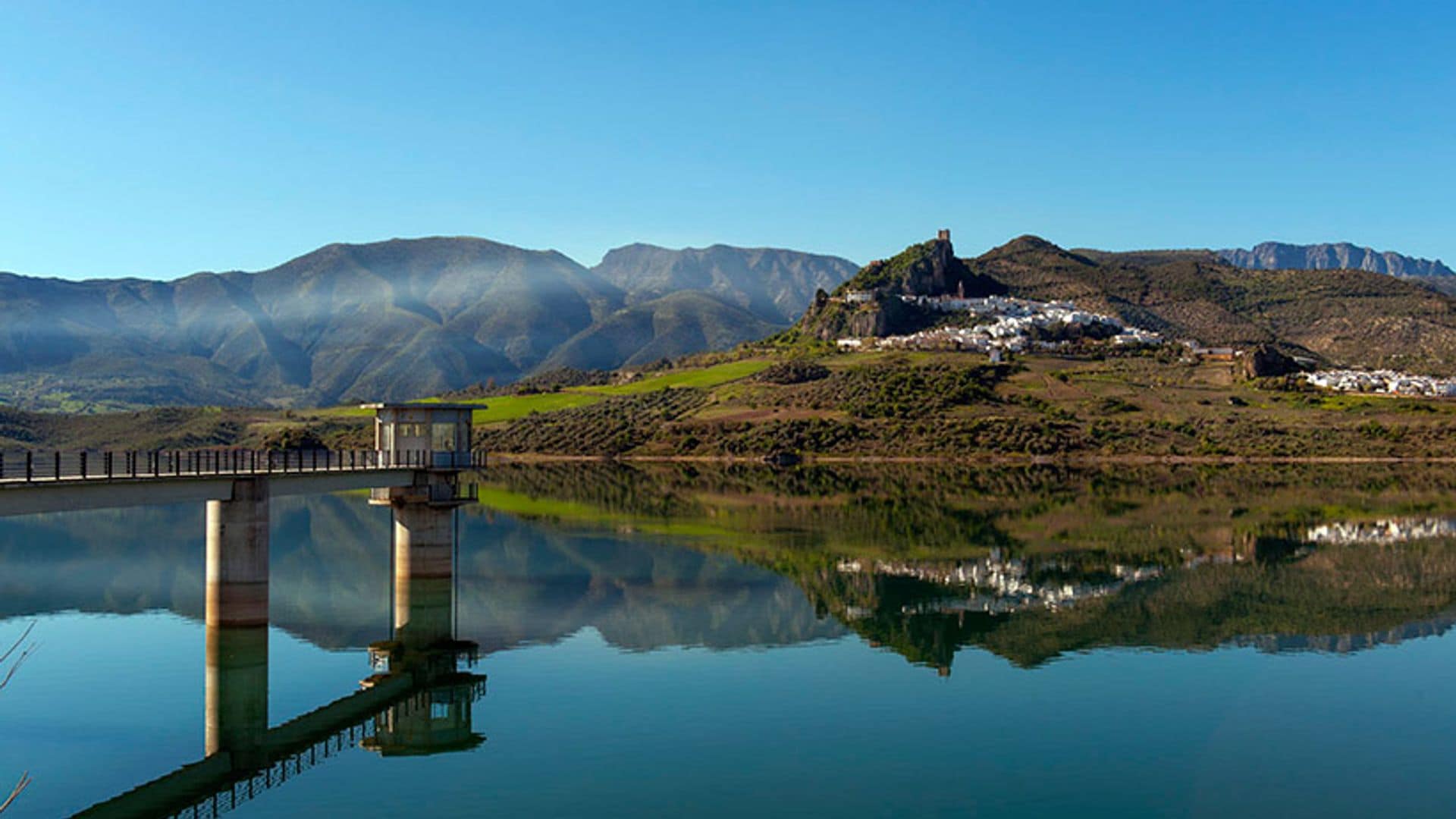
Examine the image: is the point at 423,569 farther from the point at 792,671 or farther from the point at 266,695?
the point at 792,671

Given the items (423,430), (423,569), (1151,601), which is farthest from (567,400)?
(1151,601)

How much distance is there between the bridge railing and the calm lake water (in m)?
5.56

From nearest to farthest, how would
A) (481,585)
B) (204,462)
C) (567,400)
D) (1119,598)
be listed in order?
(204,462) < (1119,598) < (481,585) < (567,400)

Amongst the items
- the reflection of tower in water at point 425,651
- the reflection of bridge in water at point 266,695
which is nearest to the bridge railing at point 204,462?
the reflection of tower in water at point 425,651

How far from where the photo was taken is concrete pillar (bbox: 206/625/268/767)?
106ft

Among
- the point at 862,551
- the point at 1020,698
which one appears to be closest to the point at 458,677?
the point at 1020,698

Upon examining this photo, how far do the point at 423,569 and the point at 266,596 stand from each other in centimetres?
1127

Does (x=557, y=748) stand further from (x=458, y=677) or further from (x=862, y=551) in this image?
(x=862, y=551)

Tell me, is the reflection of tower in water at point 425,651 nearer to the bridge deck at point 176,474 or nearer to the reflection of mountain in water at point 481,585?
the reflection of mountain in water at point 481,585

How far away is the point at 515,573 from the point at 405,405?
12.3 metres

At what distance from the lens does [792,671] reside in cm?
4181

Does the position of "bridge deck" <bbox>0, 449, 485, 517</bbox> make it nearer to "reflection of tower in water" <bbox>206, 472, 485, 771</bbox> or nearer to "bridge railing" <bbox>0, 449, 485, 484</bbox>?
"bridge railing" <bbox>0, 449, 485, 484</bbox>

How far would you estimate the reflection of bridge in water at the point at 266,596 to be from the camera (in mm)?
30969

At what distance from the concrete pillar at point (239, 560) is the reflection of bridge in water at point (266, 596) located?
39 millimetres
